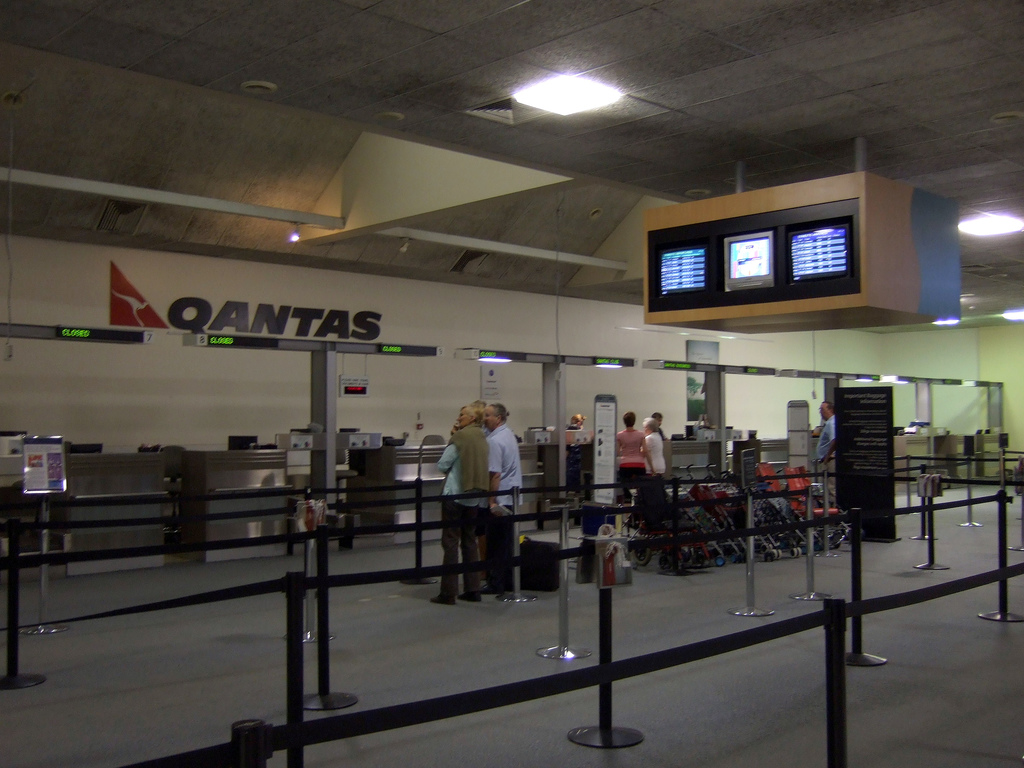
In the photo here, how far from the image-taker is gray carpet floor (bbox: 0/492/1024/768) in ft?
14.0

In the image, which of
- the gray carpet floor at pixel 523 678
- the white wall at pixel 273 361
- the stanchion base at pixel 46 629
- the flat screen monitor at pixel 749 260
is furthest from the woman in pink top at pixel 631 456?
the stanchion base at pixel 46 629

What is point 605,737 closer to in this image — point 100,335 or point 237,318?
point 100,335

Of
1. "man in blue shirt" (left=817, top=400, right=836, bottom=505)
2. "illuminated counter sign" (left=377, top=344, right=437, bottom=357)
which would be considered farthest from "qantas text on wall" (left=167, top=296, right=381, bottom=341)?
"man in blue shirt" (left=817, top=400, right=836, bottom=505)

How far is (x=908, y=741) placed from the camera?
4.36 m

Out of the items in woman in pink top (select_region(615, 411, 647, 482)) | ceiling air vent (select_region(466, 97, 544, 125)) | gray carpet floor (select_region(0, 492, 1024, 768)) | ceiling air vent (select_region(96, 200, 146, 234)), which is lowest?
gray carpet floor (select_region(0, 492, 1024, 768))

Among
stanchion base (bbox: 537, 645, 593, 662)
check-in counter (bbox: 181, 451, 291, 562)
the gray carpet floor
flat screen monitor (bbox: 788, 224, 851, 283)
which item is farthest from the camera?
check-in counter (bbox: 181, 451, 291, 562)

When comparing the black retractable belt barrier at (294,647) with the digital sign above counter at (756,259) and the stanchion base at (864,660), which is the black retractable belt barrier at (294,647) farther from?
the digital sign above counter at (756,259)

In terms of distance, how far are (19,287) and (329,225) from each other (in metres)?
3.78

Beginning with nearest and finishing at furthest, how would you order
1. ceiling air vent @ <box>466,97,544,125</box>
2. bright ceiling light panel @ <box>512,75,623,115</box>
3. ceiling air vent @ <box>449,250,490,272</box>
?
1. bright ceiling light panel @ <box>512,75,623,115</box>
2. ceiling air vent @ <box>466,97,544,125</box>
3. ceiling air vent @ <box>449,250,490,272</box>

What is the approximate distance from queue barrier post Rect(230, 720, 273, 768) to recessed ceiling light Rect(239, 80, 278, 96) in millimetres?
4075

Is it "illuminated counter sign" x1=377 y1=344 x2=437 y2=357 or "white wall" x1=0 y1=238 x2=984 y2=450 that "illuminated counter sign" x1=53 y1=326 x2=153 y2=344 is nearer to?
"white wall" x1=0 y1=238 x2=984 y2=450

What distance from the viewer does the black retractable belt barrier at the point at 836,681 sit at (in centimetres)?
344

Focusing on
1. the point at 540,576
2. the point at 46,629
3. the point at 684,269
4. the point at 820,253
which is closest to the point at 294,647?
the point at 46,629

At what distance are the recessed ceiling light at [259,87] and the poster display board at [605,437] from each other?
624 cm
